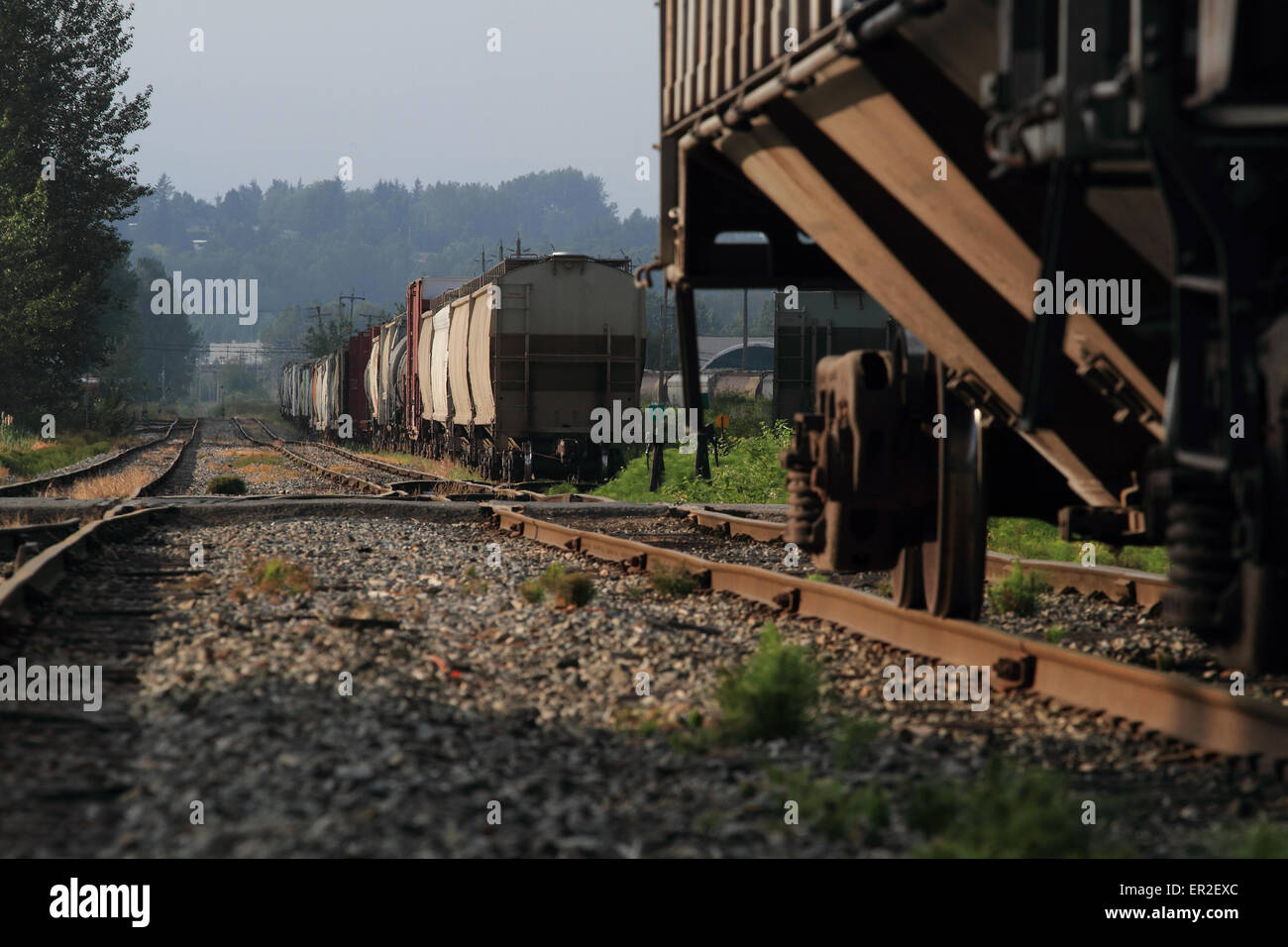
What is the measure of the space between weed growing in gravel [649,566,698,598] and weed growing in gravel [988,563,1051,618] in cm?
198

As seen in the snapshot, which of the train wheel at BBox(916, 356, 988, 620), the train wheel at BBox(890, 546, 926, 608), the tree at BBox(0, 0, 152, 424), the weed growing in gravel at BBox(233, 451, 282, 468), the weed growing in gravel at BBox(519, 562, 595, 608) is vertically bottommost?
the weed growing in gravel at BBox(233, 451, 282, 468)

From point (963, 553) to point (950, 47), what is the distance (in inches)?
111

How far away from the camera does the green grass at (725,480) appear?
19.2 meters

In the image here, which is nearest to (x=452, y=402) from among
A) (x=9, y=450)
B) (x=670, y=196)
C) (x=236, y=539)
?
(x=9, y=450)

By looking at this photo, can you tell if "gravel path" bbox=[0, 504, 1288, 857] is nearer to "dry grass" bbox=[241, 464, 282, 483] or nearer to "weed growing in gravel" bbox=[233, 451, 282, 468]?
"dry grass" bbox=[241, 464, 282, 483]

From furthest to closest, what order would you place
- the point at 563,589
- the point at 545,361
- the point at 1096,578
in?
the point at 545,361 → the point at 1096,578 → the point at 563,589

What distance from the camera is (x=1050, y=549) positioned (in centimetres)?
1166

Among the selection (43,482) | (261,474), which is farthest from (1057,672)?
(261,474)

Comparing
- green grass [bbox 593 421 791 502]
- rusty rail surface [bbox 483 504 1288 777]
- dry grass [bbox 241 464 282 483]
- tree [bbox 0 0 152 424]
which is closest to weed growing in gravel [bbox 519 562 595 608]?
rusty rail surface [bbox 483 504 1288 777]

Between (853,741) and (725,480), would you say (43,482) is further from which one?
(853,741)

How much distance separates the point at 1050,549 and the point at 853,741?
7.83 metres

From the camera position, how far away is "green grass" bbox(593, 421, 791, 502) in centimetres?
1916

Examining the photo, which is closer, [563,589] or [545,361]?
[563,589]

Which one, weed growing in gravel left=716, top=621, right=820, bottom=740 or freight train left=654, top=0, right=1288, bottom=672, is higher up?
freight train left=654, top=0, right=1288, bottom=672
